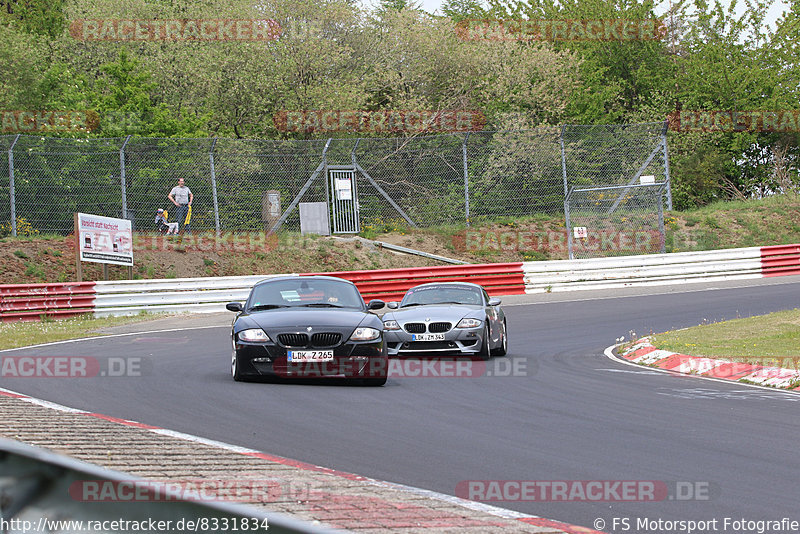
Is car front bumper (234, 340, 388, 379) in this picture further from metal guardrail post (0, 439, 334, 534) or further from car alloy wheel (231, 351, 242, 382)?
metal guardrail post (0, 439, 334, 534)

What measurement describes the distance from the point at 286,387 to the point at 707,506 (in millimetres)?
6604

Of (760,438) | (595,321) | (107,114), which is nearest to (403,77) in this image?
(107,114)

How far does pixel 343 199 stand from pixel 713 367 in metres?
20.6

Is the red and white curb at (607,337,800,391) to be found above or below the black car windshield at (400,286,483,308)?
below

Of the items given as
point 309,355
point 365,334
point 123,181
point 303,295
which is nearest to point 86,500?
point 309,355

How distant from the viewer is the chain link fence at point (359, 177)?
27031mm

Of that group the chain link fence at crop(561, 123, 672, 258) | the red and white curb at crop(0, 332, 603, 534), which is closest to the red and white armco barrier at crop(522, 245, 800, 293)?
the chain link fence at crop(561, 123, 672, 258)

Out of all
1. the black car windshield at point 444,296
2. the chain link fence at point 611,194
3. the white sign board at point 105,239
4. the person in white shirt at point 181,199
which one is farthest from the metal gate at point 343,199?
the black car windshield at point 444,296

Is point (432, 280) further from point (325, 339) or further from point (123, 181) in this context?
point (325, 339)

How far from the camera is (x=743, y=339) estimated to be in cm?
1606

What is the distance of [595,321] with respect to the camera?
2136 centimetres

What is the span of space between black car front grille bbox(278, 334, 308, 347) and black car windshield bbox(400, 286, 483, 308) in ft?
15.8

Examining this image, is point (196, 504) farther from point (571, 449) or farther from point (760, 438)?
point (760, 438)

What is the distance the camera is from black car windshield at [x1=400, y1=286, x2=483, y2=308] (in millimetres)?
16062
